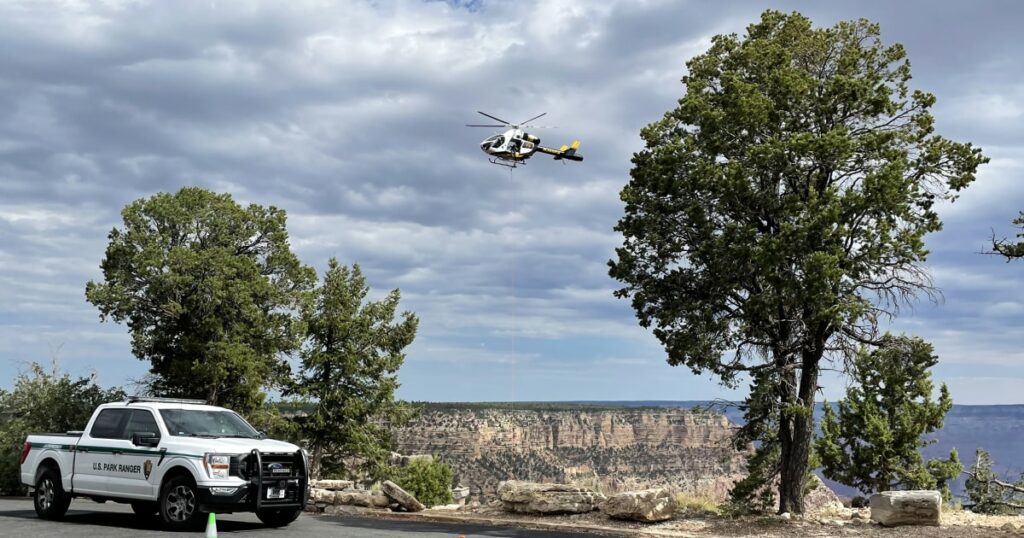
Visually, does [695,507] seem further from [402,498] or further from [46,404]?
[46,404]

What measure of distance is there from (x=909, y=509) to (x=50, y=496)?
15.6 metres

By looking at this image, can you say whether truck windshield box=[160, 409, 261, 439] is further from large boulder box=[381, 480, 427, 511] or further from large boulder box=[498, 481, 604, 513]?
large boulder box=[498, 481, 604, 513]

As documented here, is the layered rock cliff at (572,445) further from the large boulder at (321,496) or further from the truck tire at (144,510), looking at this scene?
the truck tire at (144,510)

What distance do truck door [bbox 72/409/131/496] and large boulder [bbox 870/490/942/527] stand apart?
44.2 feet

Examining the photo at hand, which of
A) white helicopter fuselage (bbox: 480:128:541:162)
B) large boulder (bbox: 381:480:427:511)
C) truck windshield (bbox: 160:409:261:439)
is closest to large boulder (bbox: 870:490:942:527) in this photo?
large boulder (bbox: 381:480:427:511)

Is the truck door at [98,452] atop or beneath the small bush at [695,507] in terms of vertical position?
atop

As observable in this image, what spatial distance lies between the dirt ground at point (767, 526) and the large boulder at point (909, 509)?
233 mm

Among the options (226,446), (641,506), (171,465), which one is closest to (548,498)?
(641,506)

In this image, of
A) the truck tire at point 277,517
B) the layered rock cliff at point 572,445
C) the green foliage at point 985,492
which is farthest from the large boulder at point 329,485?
the layered rock cliff at point 572,445

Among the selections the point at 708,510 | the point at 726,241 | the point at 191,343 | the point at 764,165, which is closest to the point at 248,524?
the point at 708,510

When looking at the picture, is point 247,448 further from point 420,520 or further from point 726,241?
point 726,241

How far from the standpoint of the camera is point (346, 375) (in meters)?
43.0

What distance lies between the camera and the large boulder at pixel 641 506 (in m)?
16.4

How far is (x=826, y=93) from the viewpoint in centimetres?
1934
